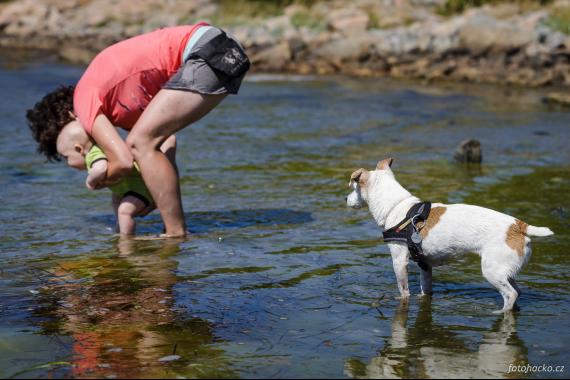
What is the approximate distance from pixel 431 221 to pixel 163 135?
2622mm

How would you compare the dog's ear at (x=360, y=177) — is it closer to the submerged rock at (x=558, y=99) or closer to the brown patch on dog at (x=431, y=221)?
the brown patch on dog at (x=431, y=221)

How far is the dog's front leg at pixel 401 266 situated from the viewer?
6.04 meters

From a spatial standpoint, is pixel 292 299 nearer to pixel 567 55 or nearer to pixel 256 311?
pixel 256 311

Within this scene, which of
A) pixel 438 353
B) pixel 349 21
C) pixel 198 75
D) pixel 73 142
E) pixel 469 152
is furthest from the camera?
pixel 349 21

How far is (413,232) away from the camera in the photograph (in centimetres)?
602

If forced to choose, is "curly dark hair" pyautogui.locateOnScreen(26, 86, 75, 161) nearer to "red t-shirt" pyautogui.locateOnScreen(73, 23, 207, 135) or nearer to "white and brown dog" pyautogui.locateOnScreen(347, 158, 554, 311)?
"red t-shirt" pyautogui.locateOnScreen(73, 23, 207, 135)

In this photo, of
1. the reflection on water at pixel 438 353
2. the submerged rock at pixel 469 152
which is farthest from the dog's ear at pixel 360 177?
the submerged rock at pixel 469 152

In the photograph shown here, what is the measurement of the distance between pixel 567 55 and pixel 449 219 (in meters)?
16.9

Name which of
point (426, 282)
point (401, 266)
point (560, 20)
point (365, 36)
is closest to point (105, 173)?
point (401, 266)

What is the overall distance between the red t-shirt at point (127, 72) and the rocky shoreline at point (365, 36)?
593 inches

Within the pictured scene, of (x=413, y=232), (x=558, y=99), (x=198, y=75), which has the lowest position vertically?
(x=558, y=99)

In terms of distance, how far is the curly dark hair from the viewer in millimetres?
7762

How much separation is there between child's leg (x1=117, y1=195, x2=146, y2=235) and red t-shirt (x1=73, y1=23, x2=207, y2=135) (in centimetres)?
78

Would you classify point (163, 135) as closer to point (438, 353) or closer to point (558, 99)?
point (438, 353)
